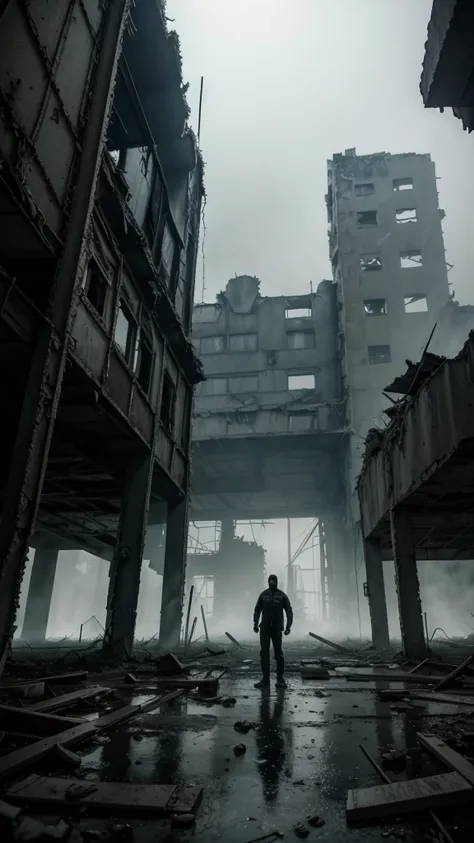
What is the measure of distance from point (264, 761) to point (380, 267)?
34.9m

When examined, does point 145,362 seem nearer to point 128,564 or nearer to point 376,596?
point 128,564

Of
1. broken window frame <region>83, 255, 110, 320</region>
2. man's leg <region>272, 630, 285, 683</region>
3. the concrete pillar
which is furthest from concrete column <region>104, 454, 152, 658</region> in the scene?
the concrete pillar

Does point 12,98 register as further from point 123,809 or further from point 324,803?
point 324,803

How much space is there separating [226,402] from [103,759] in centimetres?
2758

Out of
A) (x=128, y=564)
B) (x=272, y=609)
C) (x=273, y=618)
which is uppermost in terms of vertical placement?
(x=128, y=564)

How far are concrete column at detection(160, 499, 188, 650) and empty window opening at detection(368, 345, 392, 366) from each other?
19066 millimetres

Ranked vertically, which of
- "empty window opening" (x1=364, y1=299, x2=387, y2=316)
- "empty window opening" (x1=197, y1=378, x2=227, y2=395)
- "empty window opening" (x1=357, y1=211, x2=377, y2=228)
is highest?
"empty window opening" (x1=357, y1=211, x2=377, y2=228)

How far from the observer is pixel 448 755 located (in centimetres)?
337

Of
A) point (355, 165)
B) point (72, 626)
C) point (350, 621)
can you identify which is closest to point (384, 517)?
point (350, 621)

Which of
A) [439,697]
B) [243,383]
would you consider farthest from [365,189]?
[439,697]

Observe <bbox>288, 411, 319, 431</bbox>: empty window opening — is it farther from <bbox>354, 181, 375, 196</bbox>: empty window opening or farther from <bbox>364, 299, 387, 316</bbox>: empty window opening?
<bbox>354, 181, 375, 196</bbox>: empty window opening

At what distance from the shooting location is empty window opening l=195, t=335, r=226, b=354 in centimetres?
3300

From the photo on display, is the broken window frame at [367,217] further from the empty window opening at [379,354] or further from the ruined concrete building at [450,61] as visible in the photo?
the ruined concrete building at [450,61]

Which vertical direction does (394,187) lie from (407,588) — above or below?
above
